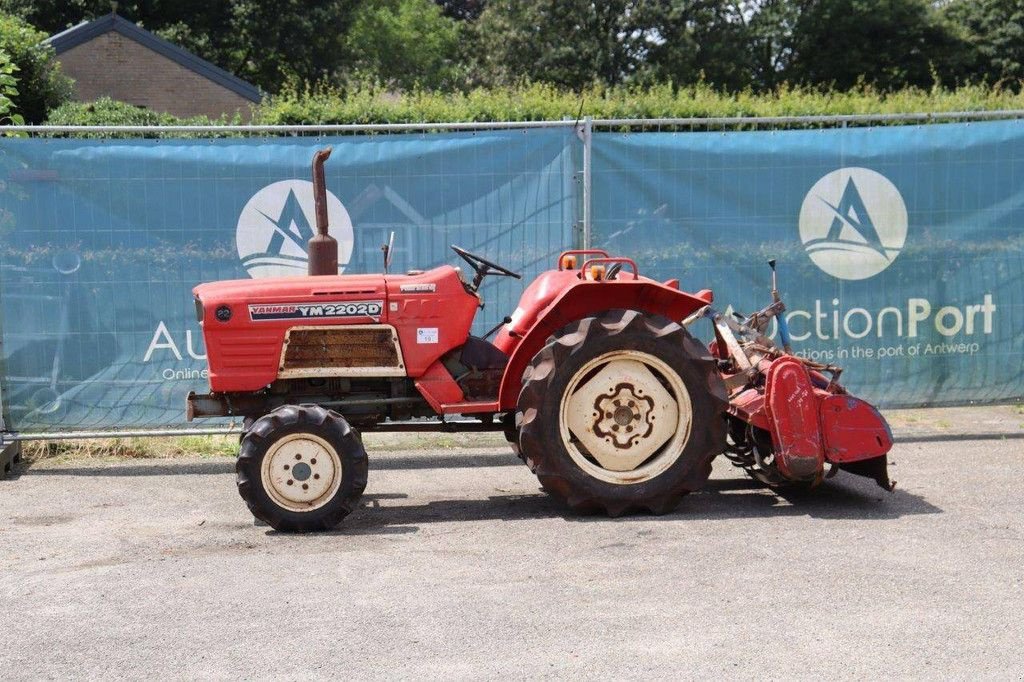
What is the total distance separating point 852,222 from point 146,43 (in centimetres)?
2976

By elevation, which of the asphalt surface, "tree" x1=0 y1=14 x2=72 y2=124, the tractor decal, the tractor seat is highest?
"tree" x1=0 y1=14 x2=72 y2=124

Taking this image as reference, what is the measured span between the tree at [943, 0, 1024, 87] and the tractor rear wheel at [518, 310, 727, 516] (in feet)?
113

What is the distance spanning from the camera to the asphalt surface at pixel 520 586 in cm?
454

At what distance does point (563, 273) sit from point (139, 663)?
357cm

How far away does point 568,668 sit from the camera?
14.5ft

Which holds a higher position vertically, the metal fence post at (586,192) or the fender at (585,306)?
the metal fence post at (586,192)

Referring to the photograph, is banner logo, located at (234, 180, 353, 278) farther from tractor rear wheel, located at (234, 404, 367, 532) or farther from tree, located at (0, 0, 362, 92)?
tree, located at (0, 0, 362, 92)

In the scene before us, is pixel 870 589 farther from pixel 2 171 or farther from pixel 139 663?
pixel 2 171

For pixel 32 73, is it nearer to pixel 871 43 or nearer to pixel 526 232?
pixel 526 232

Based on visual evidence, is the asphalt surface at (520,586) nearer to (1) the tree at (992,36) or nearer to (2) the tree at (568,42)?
(2) the tree at (568,42)

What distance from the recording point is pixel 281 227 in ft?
28.4

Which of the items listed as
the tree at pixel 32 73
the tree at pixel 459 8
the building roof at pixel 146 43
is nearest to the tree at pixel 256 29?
the building roof at pixel 146 43

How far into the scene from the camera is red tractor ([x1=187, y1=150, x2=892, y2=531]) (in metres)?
6.43

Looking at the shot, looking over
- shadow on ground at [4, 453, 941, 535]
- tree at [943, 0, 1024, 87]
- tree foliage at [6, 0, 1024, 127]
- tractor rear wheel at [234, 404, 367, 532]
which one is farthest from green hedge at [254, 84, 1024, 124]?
tree at [943, 0, 1024, 87]
